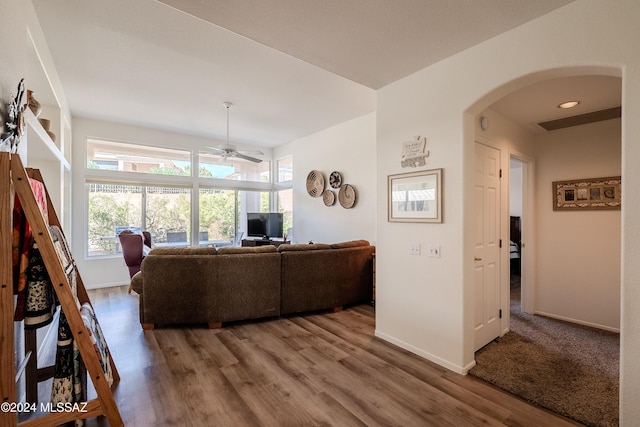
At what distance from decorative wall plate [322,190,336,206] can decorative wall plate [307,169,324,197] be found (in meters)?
0.12

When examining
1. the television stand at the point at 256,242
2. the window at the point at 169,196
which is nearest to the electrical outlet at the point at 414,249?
the window at the point at 169,196

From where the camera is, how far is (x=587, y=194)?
11.9 ft

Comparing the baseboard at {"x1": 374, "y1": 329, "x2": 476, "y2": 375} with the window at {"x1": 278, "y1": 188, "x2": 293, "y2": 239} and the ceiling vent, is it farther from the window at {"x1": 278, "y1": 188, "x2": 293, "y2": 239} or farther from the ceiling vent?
the window at {"x1": 278, "y1": 188, "x2": 293, "y2": 239}

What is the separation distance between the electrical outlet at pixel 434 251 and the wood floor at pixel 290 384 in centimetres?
97

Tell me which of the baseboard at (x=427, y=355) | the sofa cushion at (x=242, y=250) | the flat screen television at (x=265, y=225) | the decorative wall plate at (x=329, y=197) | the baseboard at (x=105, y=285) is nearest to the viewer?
the baseboard at (x=427, y=355)

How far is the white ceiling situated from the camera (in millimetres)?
1972

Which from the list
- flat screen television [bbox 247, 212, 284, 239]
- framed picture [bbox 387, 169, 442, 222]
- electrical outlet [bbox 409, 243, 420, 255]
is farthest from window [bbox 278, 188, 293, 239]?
electrical outlet [bbox 409, 243, 420, 255]

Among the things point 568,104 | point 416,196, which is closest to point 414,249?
point 416,196

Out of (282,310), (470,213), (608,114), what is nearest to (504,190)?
(470,213)

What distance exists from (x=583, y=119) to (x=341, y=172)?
3477 millimetres

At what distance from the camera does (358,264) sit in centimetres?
427

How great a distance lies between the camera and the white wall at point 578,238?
3465mm

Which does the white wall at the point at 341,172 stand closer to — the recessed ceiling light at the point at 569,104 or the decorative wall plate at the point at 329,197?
the decorative wall plate at the point at 329,197

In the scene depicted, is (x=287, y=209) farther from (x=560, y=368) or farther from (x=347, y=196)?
(x=560, y=368)
